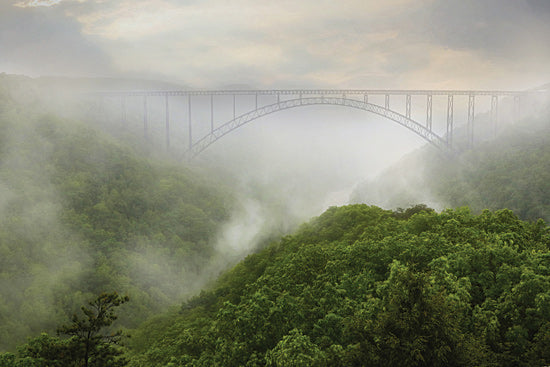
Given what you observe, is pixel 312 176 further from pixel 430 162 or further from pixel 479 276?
pixel 479 276

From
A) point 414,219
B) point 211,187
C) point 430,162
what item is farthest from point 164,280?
point 430,162

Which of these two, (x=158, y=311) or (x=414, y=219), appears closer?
(x=414, y=219)

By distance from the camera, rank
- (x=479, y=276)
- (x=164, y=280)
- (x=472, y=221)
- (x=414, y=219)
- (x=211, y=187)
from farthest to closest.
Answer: (x=211, y=187), (x=164, y=280), (x=414, y=219), (x=472, y=221), (x=479, y=276)

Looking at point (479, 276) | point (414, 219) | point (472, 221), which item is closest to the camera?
point (479, 276)

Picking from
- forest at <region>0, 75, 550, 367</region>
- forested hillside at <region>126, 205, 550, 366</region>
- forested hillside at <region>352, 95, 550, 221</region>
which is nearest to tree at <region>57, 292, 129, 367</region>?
forest at <region>0, 75, 550, 367</region>

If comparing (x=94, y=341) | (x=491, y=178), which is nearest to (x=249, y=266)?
(x=94, y=341)

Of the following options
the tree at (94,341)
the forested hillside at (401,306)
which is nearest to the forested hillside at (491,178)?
the forested hillside at (401,306)
